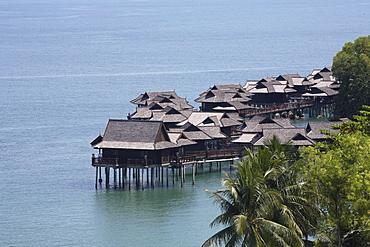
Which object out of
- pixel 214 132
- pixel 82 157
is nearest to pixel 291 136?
pixel 214 132

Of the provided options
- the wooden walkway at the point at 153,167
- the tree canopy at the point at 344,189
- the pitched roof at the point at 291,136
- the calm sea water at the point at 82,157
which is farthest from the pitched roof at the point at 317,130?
the tree canopy at the point at 344,189

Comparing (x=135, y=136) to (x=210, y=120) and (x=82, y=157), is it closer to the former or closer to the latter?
(x=210, y=120)

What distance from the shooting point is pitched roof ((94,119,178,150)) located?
55.5 metres

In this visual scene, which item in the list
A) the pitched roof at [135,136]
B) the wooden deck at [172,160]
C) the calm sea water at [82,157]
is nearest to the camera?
the calm sea water at [82,157]

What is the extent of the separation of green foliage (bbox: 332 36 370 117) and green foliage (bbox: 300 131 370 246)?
52508 mm

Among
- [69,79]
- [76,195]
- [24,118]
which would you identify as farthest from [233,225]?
[69,79]

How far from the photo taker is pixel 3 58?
7279 inches

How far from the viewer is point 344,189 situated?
26016 mm

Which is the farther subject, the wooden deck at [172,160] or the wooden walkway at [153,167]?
the wooden walkway at [153,167]

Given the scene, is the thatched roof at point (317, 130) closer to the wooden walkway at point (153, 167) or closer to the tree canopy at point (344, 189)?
the wooden walkway at point (153, 167)

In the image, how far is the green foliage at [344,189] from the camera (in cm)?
2577

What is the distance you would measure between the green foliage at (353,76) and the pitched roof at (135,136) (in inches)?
1103

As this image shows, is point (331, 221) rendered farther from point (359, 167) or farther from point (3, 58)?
point (3, 58)

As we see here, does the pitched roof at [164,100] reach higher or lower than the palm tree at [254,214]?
higher
